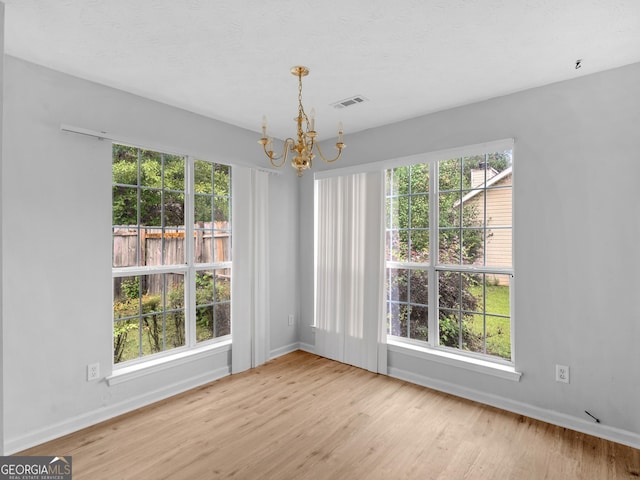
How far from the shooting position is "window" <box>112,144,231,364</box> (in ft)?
9.75

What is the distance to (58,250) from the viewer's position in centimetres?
252

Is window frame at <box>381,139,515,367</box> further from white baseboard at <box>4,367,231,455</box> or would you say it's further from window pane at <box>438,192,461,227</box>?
white baseboard at <box>4,367,231,455</box>

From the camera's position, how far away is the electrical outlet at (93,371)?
105 inches

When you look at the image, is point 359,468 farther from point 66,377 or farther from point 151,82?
point 151,82

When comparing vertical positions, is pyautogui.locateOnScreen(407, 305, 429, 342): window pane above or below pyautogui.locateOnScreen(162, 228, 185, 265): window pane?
below

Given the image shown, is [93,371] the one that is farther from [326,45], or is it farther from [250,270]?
[326,45]

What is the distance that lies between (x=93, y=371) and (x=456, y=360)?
Result: 121 inches

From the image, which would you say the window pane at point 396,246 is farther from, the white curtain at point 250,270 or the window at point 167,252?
the window at point 167,252

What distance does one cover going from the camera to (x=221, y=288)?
371cm

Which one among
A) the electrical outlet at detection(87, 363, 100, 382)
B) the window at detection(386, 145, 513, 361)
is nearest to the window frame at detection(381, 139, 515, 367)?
the window at detection(386, 145, 513, 361)

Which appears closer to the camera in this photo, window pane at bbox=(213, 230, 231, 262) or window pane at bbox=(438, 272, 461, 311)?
window pane at bbox=(438, 272, 461, 311)

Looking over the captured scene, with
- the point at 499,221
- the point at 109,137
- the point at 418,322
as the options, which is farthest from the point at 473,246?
the point at 109,137

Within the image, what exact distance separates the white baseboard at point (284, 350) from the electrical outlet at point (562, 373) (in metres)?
2.84

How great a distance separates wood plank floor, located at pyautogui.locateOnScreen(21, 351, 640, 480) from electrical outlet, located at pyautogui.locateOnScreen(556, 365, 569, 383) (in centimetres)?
36
